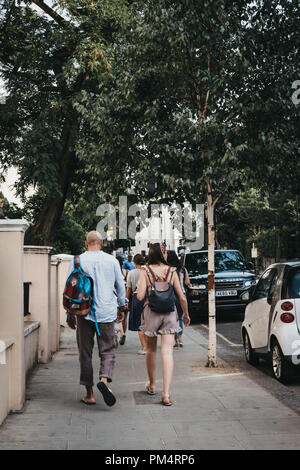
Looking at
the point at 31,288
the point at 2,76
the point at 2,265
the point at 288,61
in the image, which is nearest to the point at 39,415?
the point at 2,265

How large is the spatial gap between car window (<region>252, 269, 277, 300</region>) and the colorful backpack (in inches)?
122

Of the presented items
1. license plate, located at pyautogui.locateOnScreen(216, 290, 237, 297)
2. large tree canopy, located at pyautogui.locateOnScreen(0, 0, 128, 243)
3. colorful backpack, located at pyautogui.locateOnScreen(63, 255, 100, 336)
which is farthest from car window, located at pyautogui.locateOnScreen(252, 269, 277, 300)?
large tree canopy, located at pyautogui.locateOnScreen(0, 0, 128, 243)

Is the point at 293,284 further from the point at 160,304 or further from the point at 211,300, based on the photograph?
the point at 160,304

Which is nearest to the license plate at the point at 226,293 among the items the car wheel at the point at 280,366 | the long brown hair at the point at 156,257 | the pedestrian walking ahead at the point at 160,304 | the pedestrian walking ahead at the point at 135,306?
the pedestrian walking ahead at the point at 135,306

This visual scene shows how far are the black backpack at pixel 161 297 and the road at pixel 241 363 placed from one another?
1.63 meters

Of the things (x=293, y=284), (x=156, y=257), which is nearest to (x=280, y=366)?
(x=293, y=284)

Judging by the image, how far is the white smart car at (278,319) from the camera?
8289 mm

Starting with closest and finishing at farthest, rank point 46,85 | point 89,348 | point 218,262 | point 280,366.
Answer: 1. point 89,348
2. point 280,366
3. point 218,262
4. point 46,85

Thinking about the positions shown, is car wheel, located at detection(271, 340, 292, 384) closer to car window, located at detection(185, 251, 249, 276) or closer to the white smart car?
the white smart car

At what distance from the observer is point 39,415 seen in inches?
260

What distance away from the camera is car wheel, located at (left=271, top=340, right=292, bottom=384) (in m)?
8.38

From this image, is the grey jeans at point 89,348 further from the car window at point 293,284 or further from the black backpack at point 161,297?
the car window at point 293,284

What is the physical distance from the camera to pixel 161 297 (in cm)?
721

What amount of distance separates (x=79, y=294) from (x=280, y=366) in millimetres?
2979
